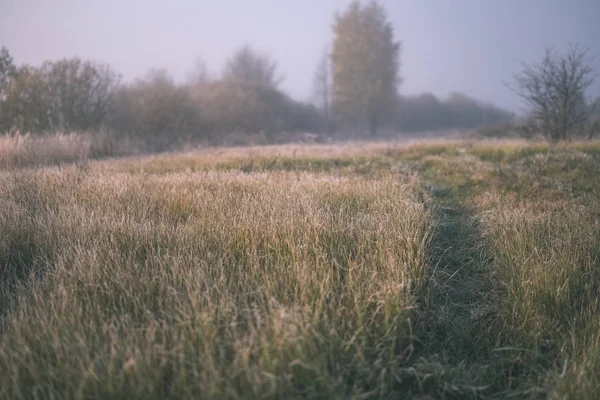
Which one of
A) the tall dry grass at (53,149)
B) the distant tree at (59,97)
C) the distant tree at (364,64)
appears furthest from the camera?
the distant tree at (364,64)

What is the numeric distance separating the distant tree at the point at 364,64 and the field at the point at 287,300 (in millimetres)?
29184

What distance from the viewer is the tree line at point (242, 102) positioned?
14.5m

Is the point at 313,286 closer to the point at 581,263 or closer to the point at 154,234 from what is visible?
the point at 154,234

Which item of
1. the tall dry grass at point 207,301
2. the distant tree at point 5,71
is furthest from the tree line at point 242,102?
the tall dry grass at point 207,301

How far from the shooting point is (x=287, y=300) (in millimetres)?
2361

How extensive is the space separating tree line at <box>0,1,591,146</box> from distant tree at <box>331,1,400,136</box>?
0.27 ft

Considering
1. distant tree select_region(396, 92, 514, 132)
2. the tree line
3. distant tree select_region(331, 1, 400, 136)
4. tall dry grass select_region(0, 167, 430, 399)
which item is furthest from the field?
distant tree select_region(396, 92, 514, 132)

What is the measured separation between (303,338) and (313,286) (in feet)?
1.79

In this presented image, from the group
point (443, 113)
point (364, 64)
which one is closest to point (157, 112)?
point (364, 64)

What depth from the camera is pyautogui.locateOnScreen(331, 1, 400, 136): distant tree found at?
32.4m

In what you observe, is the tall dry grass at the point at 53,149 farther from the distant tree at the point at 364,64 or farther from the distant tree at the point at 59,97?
the distant tree at the point at 364,64

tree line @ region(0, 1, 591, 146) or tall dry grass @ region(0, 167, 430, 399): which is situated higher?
tree line @ region(0, 1, 591, 146)

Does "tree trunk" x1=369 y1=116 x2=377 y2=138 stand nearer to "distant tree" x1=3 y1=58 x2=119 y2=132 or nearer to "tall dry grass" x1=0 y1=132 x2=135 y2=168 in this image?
"distant tree" x1=3 y1=58 x2=119 y2=132

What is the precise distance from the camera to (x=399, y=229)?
3428 millimetres
